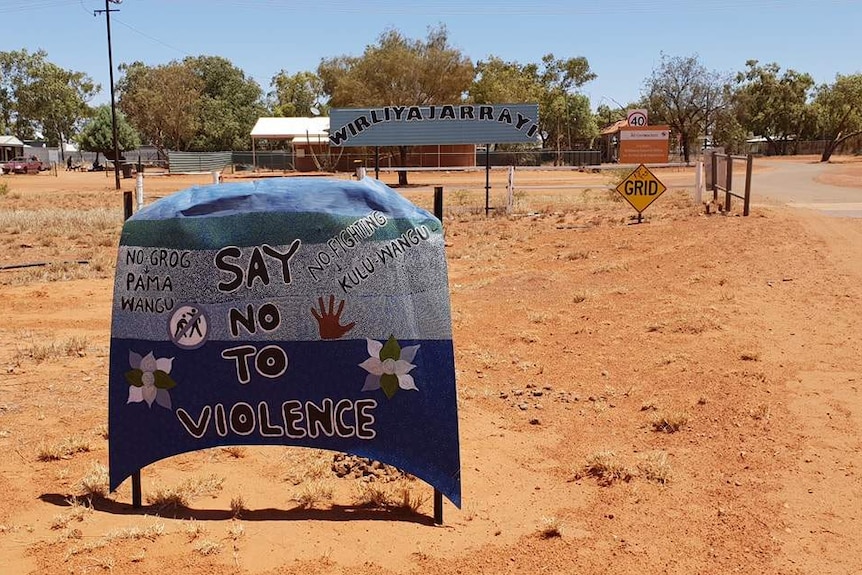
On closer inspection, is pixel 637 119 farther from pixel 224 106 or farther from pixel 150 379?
pixel 224 106

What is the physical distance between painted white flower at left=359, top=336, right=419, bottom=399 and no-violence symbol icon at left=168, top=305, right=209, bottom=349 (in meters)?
0.87

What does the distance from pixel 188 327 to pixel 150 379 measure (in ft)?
1.22

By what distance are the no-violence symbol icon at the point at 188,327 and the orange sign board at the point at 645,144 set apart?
84.0 feet

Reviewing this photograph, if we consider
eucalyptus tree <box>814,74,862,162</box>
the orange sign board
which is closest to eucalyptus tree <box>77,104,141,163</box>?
the orange sign board

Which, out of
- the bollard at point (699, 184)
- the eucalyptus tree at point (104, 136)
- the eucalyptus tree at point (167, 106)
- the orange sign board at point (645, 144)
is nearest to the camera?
the bollard at point (699, 184)

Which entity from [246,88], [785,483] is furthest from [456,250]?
[246,88]

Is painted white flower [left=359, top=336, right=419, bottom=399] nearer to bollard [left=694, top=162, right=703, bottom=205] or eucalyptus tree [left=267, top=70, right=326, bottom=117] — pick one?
bollard [left=694, top=162, right=703, bottom=205]

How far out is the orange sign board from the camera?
2838cm

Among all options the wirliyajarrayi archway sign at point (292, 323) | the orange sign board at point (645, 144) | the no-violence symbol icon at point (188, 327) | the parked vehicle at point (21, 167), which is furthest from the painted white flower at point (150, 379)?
the parked vehicle at point (21, 167)

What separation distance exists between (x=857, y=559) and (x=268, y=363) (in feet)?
10.5

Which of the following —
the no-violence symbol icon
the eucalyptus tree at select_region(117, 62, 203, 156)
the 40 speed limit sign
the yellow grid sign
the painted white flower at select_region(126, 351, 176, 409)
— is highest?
the eucalyptus tree at select_region(117, 62, 203, 156)

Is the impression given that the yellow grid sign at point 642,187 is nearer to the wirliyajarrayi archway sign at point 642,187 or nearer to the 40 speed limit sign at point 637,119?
the wirliyajarrayi archway sign at point 642,187

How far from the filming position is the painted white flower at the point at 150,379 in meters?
4.45

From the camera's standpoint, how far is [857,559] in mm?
4188
